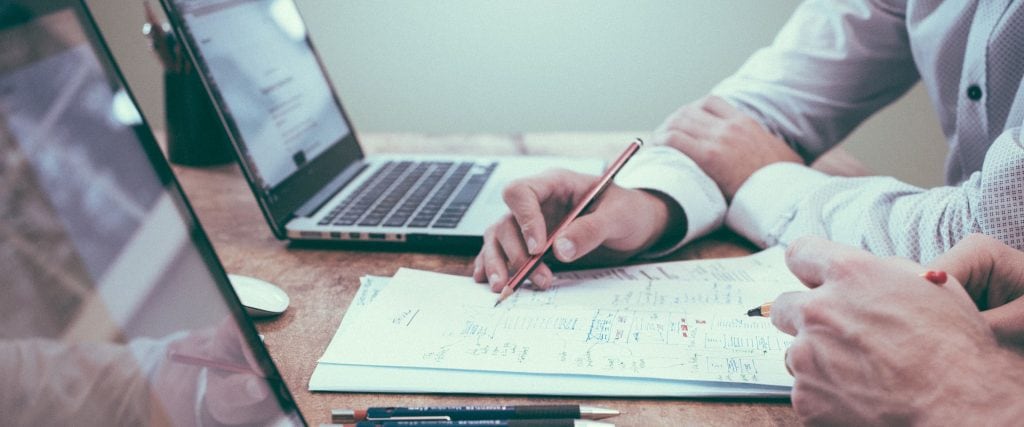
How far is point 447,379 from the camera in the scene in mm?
532

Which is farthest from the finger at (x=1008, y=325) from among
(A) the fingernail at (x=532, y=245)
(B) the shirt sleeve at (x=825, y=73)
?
(B) the shirt sleeve at (x=825, y=73)

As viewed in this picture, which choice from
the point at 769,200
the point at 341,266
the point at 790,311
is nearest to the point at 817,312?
the point at 790,311

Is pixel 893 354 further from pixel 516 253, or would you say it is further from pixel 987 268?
pixel 516 253

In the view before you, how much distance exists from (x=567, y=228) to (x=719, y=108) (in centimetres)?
43

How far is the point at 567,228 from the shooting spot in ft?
2.29

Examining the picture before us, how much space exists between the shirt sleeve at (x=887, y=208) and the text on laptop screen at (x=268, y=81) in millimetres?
521

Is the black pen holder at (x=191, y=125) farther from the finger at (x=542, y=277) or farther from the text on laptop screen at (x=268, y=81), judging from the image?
the finger at (x=542, y=277)

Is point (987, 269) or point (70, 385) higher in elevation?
point (70, 385)

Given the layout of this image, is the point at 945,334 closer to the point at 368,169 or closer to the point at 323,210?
the point at 323,210

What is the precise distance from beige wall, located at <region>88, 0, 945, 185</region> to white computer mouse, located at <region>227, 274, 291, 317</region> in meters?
1.33

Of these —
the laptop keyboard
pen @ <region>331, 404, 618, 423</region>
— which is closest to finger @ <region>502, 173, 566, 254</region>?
the laptop keyboard

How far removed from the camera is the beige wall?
1876 millimetres

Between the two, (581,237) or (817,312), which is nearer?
(817,312)

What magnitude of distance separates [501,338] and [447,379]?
0.21ft
